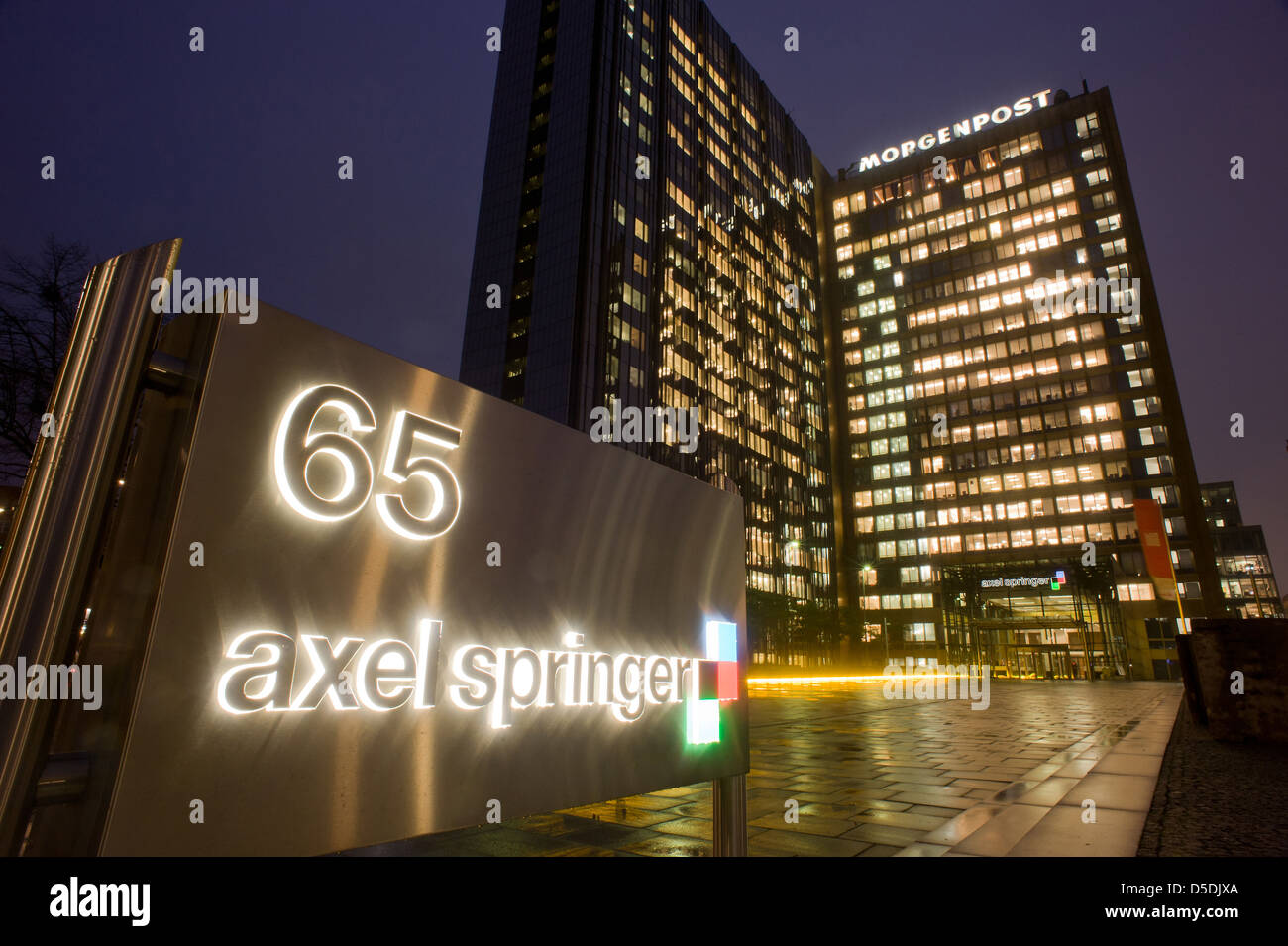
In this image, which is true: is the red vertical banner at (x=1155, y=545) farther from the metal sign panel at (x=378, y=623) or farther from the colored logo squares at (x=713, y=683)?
the metal sign panel at (x=378, y=623)

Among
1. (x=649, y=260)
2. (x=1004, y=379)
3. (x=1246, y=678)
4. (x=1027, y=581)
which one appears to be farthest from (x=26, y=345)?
(x=1004, y=379)

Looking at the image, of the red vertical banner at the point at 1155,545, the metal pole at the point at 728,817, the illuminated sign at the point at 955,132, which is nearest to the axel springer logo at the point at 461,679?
the metal pole at the point at 728,817

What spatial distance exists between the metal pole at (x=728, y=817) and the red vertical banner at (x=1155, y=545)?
26.2 metres

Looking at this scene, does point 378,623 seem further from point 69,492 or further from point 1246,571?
point 1246,571

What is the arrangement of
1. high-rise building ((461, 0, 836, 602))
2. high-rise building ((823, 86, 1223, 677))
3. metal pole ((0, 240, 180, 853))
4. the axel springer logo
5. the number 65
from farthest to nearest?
high-rise building ((823, 86, 1223, 677)) → high-rise building ((461, 0, 836, 602)) → the number 65 → the axel springer logo → metal pole ((0, 240, 180, 853))

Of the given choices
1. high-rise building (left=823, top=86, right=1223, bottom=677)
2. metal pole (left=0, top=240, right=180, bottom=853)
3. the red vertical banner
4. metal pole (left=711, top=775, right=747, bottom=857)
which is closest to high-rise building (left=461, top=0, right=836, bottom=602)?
high-rise building (left=823, top=86, right=1223, bottom=677)

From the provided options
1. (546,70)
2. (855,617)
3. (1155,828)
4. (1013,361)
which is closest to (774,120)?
(546,70)

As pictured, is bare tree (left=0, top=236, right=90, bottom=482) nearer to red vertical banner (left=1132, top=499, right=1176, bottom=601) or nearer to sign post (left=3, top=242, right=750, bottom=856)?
sign post (left=3, top=242, right=750, bottom=856)

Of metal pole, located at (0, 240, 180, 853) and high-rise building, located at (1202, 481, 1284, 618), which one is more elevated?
high-rise building, located at (1202, 481, 1284, 618)

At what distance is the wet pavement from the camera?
5.09 m

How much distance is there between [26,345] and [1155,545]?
113 ft

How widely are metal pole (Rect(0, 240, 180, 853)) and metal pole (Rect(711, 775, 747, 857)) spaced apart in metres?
2.92
